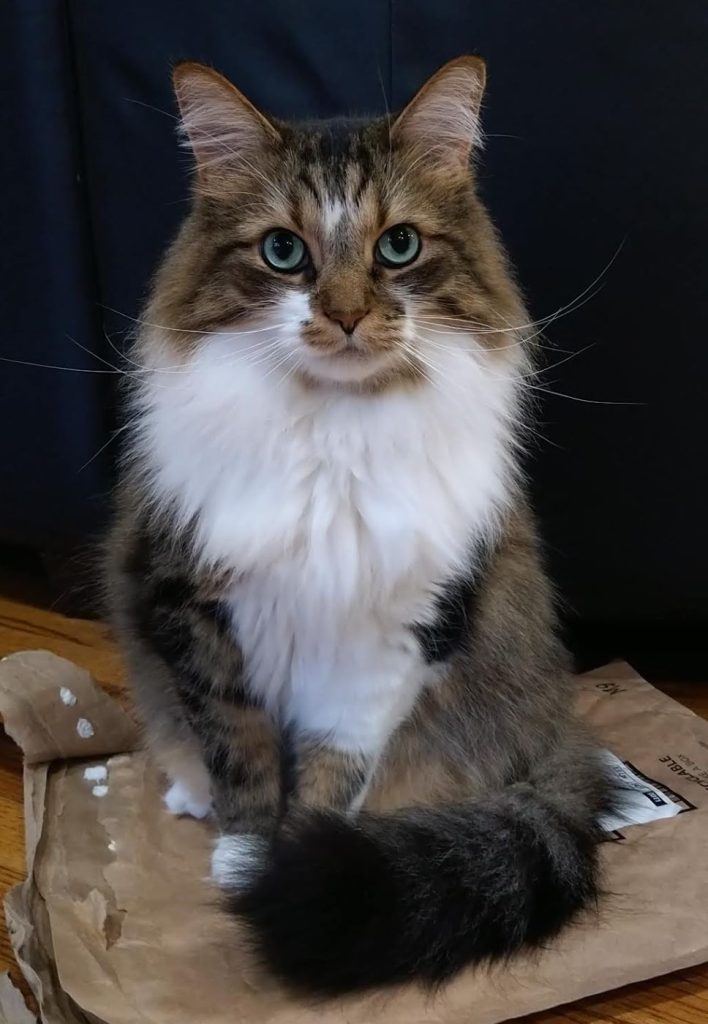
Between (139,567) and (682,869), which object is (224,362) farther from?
(682,869)

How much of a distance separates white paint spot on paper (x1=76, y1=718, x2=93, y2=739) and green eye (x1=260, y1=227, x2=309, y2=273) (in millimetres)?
715

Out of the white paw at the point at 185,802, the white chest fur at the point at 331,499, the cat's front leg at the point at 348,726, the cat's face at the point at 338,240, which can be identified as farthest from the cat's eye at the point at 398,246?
the white paw at the point at 185,802

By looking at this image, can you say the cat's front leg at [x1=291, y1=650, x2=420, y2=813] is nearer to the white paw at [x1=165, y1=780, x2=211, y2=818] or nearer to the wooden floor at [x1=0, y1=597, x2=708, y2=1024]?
the white paw at [x1=165, y1=780, x2=211, y2=818]

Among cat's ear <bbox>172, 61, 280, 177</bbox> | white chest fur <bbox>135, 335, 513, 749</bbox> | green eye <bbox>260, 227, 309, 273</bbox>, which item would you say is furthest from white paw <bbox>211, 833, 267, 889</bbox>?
cat's ear <bbox>172, 61, 280, 177</bbox>

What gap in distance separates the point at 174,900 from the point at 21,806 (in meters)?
0.31

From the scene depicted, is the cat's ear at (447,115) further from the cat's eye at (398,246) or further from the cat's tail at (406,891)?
the cat's tail at (406,891)

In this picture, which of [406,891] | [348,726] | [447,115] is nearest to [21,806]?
[348,726]

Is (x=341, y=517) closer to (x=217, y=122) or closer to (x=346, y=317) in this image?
(x=346, y=317)

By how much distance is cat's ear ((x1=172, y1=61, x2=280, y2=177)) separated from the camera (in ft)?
3.24

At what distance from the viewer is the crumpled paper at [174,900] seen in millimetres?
969

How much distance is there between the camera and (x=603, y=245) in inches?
52.9

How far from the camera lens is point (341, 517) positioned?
1024 mm

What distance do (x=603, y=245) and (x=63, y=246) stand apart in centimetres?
81

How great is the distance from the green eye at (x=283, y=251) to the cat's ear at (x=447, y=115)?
0.16 meters
